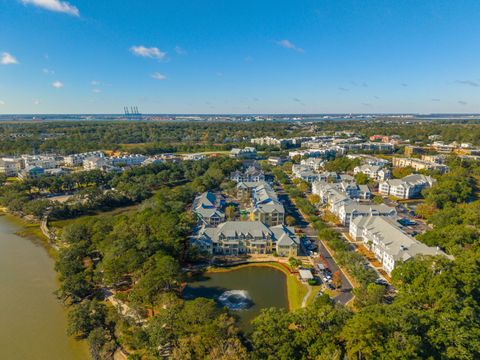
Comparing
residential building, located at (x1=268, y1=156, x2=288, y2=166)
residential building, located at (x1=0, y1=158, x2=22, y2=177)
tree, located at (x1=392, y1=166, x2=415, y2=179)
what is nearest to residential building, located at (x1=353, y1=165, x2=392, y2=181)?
tree, located at (x1=392, y1=166, x2=415, y2=179)

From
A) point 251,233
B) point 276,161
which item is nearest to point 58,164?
point 276,161

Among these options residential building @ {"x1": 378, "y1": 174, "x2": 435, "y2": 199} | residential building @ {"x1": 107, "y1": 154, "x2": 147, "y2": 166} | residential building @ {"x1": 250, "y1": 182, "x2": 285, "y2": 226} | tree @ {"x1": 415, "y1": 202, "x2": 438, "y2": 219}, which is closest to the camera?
residential building @ {"x1": 250, "y1": 182, "x2": 285, "y2": 226}

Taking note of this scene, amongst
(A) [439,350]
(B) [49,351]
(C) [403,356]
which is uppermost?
(C) [403,356]

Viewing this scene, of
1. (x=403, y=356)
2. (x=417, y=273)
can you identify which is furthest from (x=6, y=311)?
(x=417, y=273)

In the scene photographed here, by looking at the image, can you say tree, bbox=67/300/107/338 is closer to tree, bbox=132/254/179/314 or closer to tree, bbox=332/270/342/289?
tree, bbox=132/254/179/314

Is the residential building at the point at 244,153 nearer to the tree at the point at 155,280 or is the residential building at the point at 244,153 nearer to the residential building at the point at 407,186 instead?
the residential building at the point at 407,186

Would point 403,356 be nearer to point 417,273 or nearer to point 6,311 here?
point 417,273
